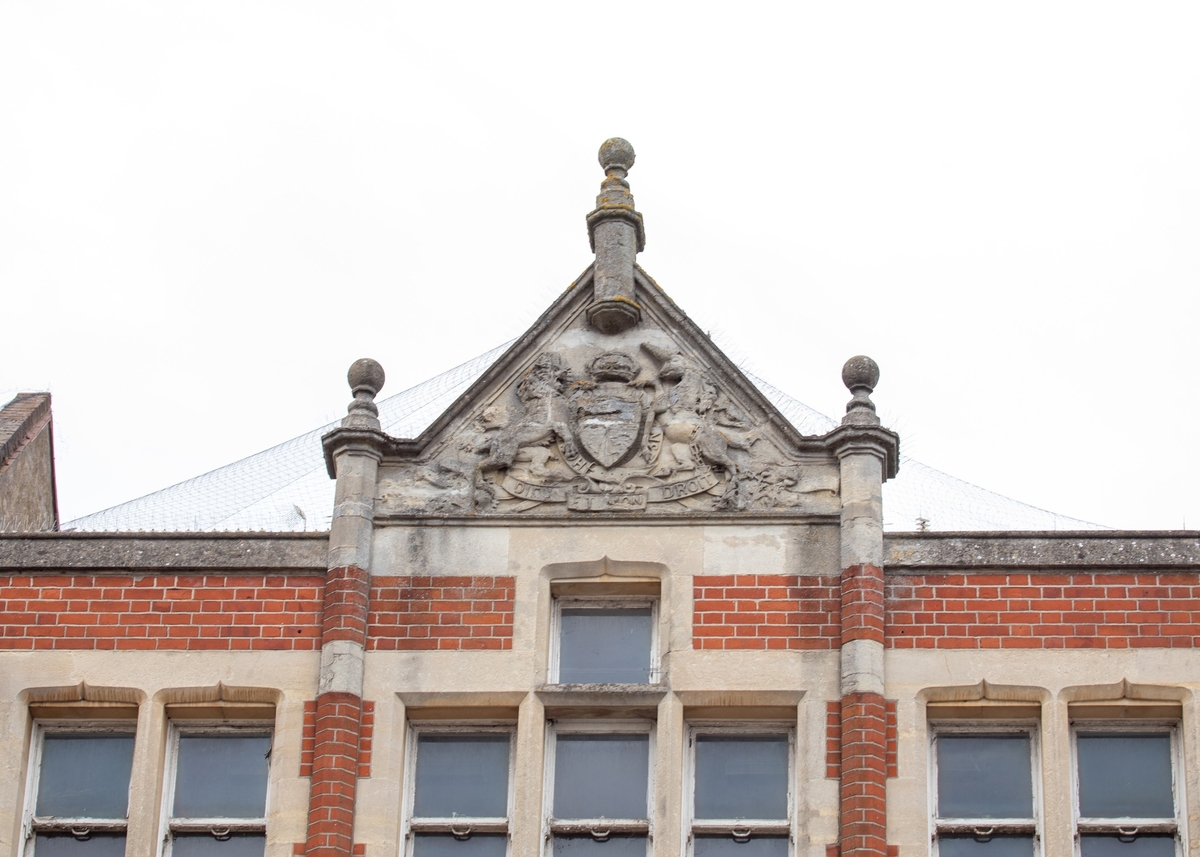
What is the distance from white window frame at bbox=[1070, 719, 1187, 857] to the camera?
54.9 feet

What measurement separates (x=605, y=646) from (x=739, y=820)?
1702mm

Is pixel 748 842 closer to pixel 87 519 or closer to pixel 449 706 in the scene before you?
pixel 449 706

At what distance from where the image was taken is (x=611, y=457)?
18.1m

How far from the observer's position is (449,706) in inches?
681

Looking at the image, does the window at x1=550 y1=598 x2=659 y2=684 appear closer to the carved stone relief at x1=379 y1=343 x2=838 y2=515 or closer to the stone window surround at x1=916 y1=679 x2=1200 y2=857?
the carved stone relief at x1=379 y1=343 x2=838 y2=515

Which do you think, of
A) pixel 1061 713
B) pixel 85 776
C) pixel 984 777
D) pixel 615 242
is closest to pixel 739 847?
pixel 984 777

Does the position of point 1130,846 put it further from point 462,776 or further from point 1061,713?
point 462,776

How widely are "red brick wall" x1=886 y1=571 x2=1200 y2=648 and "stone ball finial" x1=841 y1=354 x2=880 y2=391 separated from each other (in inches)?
61.8

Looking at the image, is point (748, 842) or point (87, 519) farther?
point (87, 519)

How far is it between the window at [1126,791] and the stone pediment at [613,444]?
2.54 metres

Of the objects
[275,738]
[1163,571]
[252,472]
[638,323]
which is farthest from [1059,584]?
[252,472]

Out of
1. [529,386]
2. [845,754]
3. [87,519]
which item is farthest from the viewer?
[87,519]

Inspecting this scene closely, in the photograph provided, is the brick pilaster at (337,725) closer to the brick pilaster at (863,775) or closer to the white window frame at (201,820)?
the white window frame at (201,820)

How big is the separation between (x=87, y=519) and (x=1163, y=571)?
9.32 m
